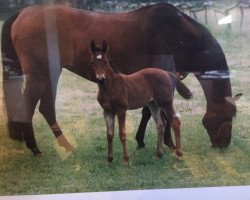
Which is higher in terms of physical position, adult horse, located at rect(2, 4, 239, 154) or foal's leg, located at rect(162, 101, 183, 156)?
adult horse, located at rect(2, 4, 239, 154)

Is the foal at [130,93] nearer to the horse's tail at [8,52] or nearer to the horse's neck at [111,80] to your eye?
the horse's neck at [111,80]

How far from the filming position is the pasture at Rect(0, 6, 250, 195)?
175 cm

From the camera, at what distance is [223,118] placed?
5.91 feet

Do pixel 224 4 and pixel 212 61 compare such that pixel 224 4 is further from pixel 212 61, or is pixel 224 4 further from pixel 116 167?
pixel 116 167

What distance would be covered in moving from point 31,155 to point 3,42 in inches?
16.7

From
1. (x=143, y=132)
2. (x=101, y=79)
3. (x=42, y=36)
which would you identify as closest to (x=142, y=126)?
(x=143, y=132)

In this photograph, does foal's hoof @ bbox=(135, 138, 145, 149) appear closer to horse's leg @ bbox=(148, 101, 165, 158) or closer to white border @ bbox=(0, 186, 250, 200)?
horse's leg @ bbox=(148, 101, 165, 158)

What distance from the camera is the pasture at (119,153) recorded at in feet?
5.75

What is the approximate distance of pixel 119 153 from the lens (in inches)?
70.2

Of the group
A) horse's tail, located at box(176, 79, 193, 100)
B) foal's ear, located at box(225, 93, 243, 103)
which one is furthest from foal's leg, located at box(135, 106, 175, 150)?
foal's ear, located at box(225, 93, 243, 103)

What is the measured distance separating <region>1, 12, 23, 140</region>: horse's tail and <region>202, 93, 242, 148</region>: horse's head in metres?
0.70

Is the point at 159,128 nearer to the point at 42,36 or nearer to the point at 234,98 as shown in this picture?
the point at 234,98

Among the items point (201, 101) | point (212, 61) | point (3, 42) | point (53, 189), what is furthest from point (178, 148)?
point (3, 42)

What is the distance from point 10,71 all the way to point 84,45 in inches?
11.1
